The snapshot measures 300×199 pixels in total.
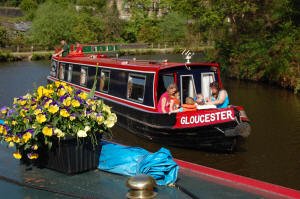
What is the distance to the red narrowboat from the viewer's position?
10594 mm

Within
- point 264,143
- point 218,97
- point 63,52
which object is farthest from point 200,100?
point 63,52

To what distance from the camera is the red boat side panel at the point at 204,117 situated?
10.5 meters

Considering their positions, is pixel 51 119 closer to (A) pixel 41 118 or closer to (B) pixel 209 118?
(A) pixel 41 118

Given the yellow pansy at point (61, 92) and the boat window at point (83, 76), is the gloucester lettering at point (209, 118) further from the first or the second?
the boat window at point (83, 76)

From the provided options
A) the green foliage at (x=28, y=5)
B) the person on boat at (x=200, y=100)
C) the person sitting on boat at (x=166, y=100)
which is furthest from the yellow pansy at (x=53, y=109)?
the green foliage at (x=28, y=5)

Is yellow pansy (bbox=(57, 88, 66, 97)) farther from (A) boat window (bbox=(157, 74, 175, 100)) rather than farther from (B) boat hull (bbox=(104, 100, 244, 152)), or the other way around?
(A) boat window (bbox=(157, 74, 175, 100))

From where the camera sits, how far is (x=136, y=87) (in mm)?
12930

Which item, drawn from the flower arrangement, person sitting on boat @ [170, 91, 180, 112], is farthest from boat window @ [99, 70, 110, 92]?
the flower arrangement

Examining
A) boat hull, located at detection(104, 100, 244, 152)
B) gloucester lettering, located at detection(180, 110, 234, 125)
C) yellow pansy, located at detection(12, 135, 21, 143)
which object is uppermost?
yellow pansy, located at detection(12, 135, 21, 143)

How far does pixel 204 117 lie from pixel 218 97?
1.26 metres

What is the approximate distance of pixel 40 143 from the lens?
638 centimetres

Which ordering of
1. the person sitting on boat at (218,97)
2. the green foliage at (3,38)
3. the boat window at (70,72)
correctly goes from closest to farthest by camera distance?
the person sitting on boat at (218,97) < the boat window at (70,72) < the green foliage at (3,38)

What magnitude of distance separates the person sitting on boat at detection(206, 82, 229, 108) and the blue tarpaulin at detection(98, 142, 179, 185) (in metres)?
4.88

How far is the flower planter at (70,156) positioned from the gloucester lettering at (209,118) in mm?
4266
